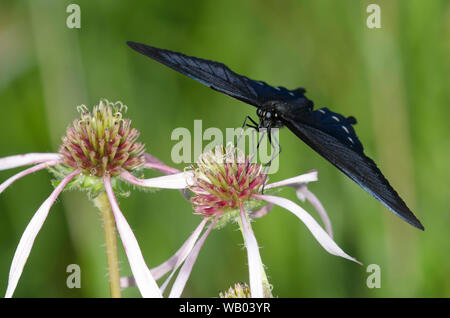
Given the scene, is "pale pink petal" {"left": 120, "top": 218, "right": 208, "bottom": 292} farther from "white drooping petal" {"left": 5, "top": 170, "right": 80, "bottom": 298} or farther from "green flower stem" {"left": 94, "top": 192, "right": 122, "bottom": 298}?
"white drooping petal" {"left": 5, "top": 170, "right": 80, "bottom": 298}

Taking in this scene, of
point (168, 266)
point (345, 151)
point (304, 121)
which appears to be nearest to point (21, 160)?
point (168, 266)

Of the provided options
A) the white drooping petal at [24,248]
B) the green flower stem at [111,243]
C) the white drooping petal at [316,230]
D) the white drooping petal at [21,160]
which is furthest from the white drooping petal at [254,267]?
the white drooping petal at [21,160]

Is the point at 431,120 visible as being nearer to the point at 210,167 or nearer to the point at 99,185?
the point at 210,167

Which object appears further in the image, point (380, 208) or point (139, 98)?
point (139, 98)

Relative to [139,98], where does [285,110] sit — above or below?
below

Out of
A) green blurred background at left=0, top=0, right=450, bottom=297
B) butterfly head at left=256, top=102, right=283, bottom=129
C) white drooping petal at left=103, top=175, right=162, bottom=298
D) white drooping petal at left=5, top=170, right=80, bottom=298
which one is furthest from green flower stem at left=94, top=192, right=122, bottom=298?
green blurred background at left=0, top=0, right=450, bottom=297
